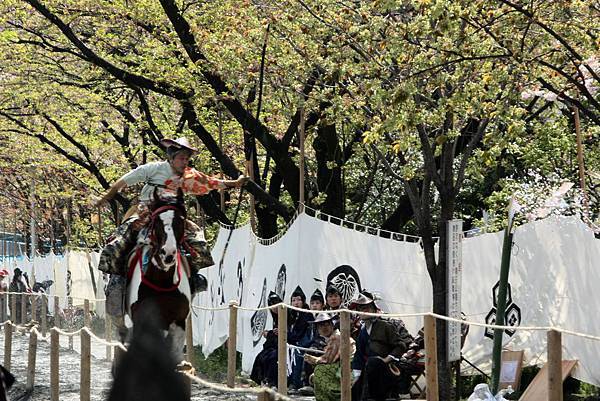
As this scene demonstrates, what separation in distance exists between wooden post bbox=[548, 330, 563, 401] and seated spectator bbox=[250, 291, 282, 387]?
7.63 metres

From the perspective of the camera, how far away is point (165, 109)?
26.7 meters

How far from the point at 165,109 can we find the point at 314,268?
12.1 meters

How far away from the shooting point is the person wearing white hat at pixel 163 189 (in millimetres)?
10922

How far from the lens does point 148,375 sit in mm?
2016

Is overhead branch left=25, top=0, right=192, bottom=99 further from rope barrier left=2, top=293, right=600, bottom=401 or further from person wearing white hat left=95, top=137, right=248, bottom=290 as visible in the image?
person wearing white hat left=95, top=137, right=248, bottom=290

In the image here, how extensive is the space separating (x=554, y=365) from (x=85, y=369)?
6.18 meters

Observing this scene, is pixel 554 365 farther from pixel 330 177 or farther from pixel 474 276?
pixel 330 177

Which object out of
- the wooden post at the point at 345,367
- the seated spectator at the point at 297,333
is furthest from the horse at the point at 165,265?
the seated spectator at the point at 297,333

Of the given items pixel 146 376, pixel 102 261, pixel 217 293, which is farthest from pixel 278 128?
pixel 146 376

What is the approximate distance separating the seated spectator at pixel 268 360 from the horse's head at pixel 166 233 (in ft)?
14.6

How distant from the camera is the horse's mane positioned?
1.99m

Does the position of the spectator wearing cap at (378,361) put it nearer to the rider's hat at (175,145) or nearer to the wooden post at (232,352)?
the wooden post at (232,352)

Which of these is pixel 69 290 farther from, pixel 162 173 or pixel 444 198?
pixel 162 173

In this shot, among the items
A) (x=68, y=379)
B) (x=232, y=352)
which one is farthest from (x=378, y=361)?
(x=68, y=379)
